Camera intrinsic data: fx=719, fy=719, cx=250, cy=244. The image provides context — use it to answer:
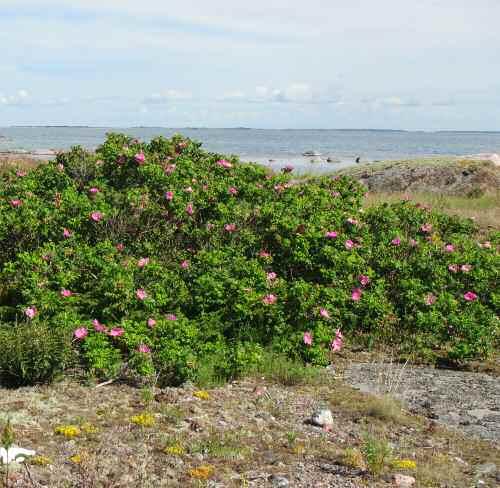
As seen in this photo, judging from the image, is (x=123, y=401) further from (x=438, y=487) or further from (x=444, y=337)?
(x=444, y=337)

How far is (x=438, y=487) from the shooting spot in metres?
4.28

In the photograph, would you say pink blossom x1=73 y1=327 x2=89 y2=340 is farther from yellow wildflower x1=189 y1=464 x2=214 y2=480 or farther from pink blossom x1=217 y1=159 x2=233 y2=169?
pink blossom x1=217 y1=159 x2=233 y2=169

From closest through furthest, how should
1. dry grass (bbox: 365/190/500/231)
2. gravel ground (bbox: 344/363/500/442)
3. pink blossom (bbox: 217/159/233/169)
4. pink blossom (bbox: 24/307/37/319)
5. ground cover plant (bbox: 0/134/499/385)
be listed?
gravel ground (bbox: 344/363/500/442) < ground cover plant (bbox: 0/134/499/385) < pink blossom (bbox: 24/307/37/319) < pink blossom (bbox: 217/159/233/169) < dry grass (bbox: 365/190/500/231)

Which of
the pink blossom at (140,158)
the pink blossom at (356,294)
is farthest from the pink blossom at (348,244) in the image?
the pink blossom at (140,158)

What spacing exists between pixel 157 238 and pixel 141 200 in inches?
18.7

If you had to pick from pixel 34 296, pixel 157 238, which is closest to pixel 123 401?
pixel 34 296

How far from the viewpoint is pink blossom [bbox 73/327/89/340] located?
607 cm

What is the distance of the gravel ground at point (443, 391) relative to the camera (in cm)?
565

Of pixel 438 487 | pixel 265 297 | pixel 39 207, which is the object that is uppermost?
pixel 39 207

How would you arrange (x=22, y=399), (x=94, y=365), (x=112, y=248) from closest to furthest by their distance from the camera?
(x=22, y=399) < (x=94, y=365) < (x=112, y=248)

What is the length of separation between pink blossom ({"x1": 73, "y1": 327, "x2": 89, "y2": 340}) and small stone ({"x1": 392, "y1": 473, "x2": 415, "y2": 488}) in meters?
2.96

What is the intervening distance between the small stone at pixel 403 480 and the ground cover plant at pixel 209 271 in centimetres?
208

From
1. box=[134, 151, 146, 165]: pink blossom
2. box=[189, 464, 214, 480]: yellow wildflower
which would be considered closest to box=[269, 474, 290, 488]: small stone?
box=[189, 464, 214, 480]: yellow wildflower

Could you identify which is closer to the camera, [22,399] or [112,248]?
[22,399]
